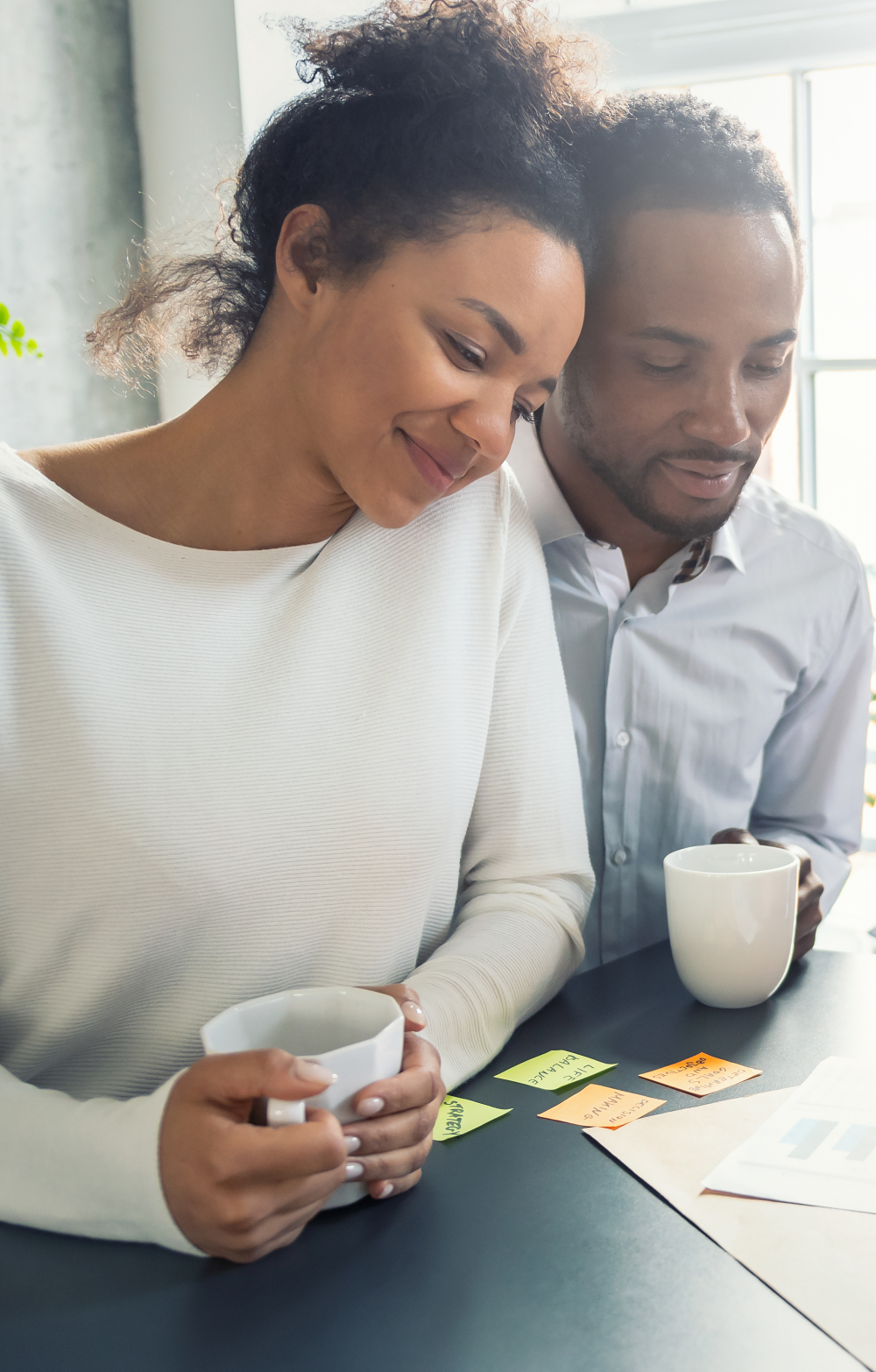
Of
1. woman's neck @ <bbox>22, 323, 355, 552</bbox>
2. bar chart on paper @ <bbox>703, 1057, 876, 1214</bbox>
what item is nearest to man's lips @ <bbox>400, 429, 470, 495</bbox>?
woman's neck @ <bbox>22, 323, 355, 552</bbox>

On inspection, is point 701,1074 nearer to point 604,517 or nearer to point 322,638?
point 322,638

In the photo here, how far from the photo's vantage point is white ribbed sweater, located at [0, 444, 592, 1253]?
0.89 metres

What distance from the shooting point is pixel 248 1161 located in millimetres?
611

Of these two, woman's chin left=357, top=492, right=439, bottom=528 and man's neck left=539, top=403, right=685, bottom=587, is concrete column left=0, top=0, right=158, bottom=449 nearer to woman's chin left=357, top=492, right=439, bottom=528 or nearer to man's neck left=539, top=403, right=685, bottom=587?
man's neck left=539, top=403, right=685, bottom=587

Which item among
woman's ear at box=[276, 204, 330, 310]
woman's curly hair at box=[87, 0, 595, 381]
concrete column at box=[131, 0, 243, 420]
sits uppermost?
concrete column at box=[131, 0, 243, 420]

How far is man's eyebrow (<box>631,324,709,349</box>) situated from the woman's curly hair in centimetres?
21

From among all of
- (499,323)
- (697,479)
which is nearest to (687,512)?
(697,479)

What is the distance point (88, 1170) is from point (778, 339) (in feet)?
3.30

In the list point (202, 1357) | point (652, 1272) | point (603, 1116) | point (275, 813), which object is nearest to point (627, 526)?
point (275, 813)

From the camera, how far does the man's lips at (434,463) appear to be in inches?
37.2

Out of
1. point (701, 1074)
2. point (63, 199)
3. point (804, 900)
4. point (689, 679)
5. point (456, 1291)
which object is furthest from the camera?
point (63, 199)

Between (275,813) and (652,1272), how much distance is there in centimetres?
46

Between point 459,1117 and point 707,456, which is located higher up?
point 707,456

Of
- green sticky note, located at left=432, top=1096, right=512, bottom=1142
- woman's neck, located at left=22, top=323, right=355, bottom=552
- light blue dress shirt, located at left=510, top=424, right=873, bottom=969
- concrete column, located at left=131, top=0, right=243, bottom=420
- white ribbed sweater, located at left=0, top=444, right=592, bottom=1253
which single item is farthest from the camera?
concrete column, located at left=131, top=0, right=243, bottom=420
